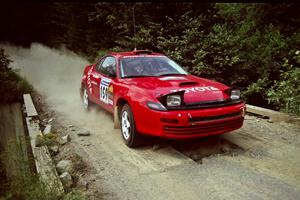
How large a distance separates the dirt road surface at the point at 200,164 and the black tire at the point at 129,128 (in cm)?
15

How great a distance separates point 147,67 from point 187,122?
2.00m

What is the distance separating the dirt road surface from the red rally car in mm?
412

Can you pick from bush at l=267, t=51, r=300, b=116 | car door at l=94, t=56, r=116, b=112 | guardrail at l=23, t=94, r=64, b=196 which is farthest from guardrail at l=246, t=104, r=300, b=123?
guardrail at l=23, t=94, r=64, b=196

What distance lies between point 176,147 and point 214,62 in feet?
17.7

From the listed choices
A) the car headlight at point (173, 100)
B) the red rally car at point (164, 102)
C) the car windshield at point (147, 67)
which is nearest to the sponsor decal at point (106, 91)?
the red rally car at point (164, 102)

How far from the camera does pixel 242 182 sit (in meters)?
4.18

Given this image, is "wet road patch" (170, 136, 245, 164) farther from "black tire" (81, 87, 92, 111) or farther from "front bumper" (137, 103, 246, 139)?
"black tire" (81, 87, 92, 111)

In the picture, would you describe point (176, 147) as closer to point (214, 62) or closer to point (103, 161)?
point (103, 161)

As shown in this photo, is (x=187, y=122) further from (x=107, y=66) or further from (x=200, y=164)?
(x=107, y=66)

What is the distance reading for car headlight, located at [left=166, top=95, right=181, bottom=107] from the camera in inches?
190

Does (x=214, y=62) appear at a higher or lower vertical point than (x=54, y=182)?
higher

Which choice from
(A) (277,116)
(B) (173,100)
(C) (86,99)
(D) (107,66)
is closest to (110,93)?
(D) (107,66)

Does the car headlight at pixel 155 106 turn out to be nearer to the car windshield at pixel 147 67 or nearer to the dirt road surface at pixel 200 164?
the dirt road surface at pixel 200 164

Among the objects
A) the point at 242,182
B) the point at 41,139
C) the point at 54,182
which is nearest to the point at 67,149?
the point at 41,139
